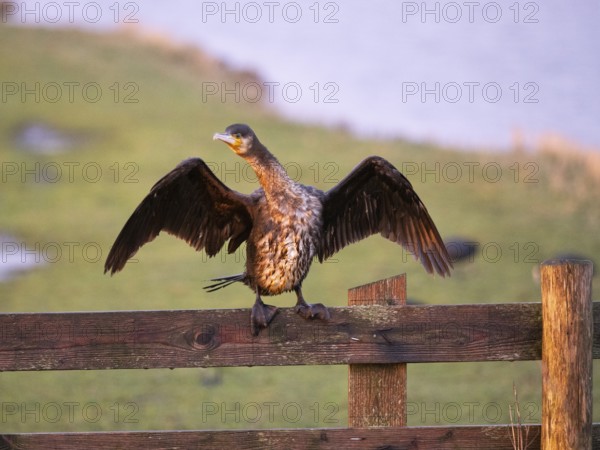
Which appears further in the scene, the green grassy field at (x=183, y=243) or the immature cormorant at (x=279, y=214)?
the green grassy field at (x=183, y=243)

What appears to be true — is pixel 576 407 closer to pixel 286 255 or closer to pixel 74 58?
pixel 286 255

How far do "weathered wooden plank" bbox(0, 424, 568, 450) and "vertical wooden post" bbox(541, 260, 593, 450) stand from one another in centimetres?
39

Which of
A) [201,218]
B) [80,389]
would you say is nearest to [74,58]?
[80,389]

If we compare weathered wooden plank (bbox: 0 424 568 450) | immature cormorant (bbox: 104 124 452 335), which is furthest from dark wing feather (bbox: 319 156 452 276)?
weathered wooden plank (bbox: 0 424 568 450)

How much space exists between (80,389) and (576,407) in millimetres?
6453

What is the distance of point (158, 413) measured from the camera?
29.0 feet

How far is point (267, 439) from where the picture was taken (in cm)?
406

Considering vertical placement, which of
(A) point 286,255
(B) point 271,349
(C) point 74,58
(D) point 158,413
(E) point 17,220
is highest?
(C) point 74,58

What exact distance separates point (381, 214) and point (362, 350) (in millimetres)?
1568

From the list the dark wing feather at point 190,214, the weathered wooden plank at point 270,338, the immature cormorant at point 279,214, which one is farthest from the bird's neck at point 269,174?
the weathered wooden plank at point 270,338

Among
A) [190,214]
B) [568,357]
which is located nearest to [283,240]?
[190,214]

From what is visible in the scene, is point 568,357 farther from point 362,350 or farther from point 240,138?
point 240,138

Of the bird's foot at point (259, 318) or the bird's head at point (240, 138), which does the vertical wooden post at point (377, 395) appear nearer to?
the bird's foot at point (259, 318)

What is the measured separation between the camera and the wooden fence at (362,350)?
4.01 meters
